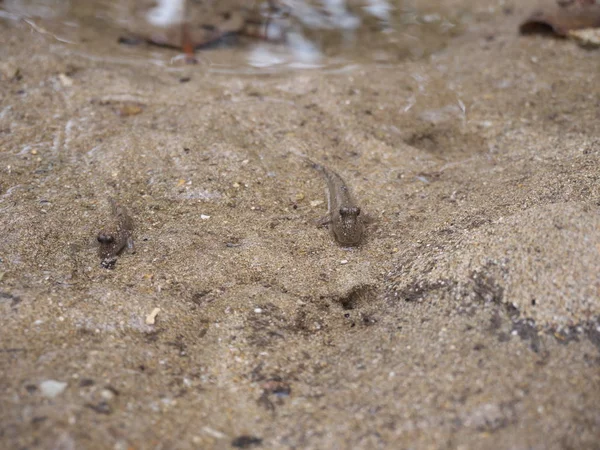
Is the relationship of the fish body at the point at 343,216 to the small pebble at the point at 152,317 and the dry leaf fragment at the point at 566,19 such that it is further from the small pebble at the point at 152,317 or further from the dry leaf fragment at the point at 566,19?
the dry leaf fragment at the point at 566,19

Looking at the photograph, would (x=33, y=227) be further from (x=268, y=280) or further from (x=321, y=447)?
(x=321, y=447)

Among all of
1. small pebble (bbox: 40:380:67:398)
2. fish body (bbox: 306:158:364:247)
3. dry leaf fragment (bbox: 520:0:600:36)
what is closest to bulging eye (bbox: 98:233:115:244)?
small pebble (bbox: 40:380:67:398)

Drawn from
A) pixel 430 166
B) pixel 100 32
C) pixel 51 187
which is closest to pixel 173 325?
pixel 51 187

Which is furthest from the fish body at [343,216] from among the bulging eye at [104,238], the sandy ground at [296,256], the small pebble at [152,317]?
the bulging eye at [104,238]

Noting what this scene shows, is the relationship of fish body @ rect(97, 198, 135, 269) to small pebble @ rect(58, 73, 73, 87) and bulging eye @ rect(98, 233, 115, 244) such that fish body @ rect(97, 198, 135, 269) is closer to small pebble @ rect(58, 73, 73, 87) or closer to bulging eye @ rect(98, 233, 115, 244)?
bulging eye @ rect(98, 233, 115, 244)

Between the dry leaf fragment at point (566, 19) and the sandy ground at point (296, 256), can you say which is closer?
the sandy ground at point (296, 256)

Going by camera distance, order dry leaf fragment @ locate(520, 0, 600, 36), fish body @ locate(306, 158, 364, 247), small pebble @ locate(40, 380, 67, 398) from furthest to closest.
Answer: dry leaf fragment @ locate(520, 0, 600, 36)
fish body @ locate(306, 158, 364, 247)
small pebble @ locate(40, 380, 67, 398)

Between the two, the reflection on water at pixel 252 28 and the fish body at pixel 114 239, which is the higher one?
the reflection on water at pixel 252 28
